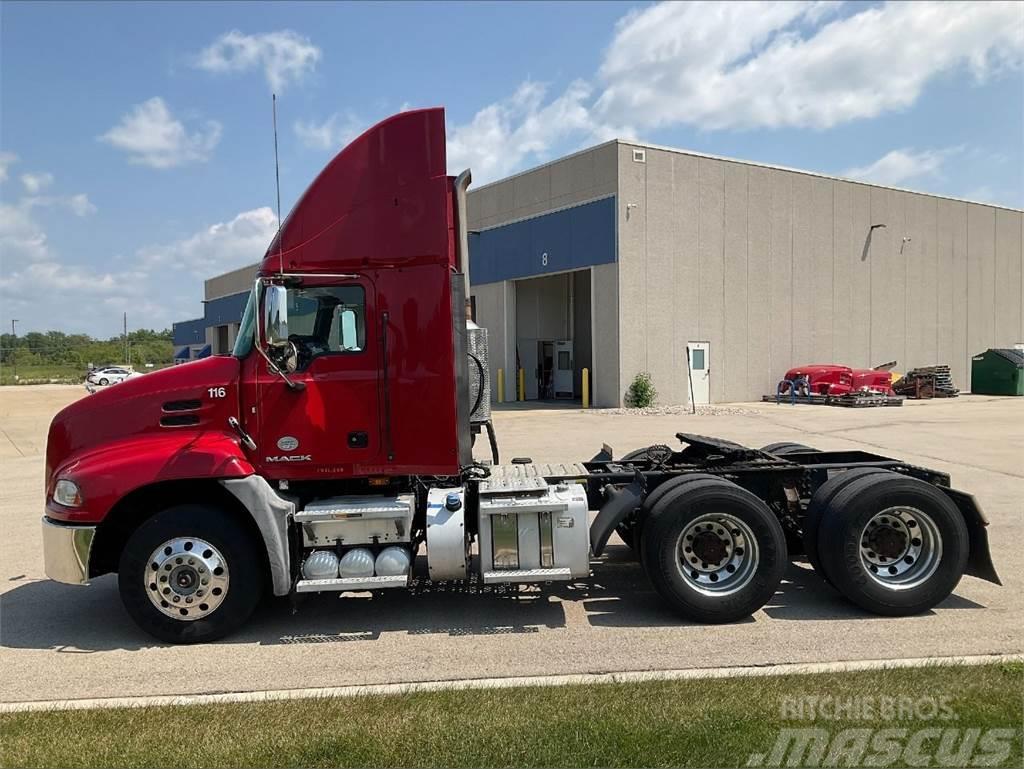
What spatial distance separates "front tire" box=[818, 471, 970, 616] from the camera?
17.8 ft

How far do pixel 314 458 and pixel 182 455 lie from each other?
92 centimetres

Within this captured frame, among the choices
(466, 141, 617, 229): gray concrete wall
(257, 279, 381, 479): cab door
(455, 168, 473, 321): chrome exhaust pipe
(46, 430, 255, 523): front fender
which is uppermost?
(466, 141, 617, 229): gray concrete wall

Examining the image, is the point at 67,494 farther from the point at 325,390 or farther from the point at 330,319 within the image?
the point at 330,319

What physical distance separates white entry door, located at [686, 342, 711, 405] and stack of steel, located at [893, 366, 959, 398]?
945cm

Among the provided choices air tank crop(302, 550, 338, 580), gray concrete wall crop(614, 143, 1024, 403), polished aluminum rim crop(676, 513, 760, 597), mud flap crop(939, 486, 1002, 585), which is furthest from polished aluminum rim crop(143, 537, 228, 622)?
gray concrete wall crop(614, 143, 1024, 403)

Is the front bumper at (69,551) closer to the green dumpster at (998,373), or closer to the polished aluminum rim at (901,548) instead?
the polished aluminum rim at (901,548)

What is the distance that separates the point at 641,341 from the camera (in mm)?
26062

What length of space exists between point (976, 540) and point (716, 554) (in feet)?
6.49

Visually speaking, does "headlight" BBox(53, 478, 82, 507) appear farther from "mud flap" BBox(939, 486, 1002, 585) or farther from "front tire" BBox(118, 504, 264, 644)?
"mud flap" BBox(939, 486, 1002, 585)

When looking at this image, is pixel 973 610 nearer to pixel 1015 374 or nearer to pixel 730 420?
pixel 730 420

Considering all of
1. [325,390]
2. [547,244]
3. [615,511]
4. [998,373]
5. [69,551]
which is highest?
[547,244]

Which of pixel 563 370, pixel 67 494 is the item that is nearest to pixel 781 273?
pixel 563 370

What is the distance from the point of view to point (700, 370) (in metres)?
27.2

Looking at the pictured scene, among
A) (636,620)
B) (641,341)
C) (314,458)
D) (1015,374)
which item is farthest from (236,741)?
(1015,374)
